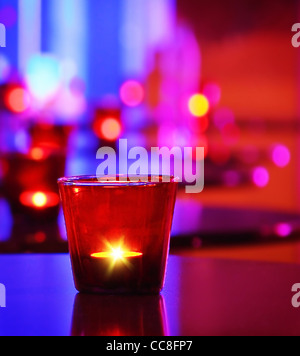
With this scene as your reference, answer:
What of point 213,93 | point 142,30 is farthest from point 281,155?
point 142,30

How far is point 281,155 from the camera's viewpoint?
5027 millimetres

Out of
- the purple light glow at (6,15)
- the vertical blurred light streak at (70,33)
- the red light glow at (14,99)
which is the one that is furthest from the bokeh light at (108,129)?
the vertical blurred light streak at (70,33)

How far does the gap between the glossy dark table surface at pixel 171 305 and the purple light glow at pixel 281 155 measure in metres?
4.26

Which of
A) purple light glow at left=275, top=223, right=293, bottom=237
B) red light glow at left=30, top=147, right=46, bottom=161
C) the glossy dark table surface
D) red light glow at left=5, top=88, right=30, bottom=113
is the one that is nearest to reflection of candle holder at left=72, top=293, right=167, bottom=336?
the glossy dark table surface

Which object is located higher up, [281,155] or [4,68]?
[4,68]

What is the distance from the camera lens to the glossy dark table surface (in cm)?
42

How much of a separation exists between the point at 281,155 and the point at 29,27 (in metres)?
2.15

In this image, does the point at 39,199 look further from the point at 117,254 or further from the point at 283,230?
the point at 117,254

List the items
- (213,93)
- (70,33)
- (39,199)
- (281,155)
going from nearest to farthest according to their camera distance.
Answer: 1. (39,199)
2. (281,155)
3. (213,93)
4. (70,33)

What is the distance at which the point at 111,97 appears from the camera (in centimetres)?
548

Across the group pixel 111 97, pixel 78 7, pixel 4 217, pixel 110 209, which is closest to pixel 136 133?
pixel 111 97

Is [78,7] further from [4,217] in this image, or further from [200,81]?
[4,217]

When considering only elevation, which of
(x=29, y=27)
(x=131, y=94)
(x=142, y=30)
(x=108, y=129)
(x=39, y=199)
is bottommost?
(x=39, y=199)

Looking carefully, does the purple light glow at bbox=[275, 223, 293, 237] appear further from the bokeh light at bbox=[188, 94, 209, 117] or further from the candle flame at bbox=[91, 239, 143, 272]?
the bokeh light at bbox=[188, 94, 209, 117]
